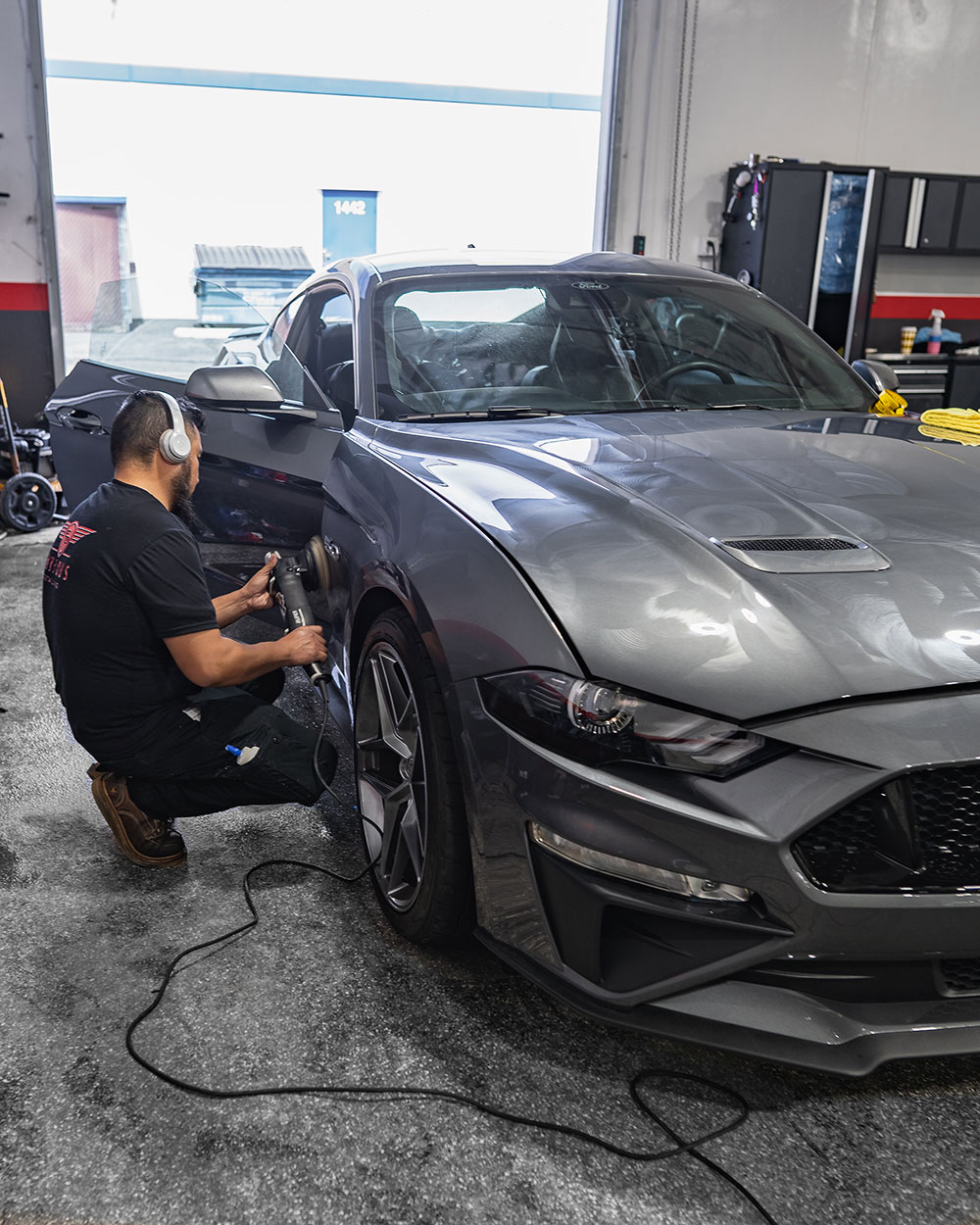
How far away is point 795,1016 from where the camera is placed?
130 centimetres

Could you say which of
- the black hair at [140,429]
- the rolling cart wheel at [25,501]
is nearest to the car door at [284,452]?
the black hair at [140,429]

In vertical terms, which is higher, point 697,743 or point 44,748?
point 697,743

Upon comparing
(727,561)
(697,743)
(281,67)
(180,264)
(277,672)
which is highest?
(281,67)

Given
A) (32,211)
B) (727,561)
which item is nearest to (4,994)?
(727,561)

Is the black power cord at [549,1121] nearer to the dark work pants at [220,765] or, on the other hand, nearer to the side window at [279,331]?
the dark work pants at [220,765]

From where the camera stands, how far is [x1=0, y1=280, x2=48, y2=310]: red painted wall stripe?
281 inches

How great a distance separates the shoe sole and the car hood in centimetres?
96

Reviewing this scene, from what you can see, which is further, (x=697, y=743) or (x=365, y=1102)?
(x=365, y=1102)

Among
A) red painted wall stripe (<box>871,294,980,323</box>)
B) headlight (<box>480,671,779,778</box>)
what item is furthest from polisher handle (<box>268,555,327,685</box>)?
red painted wall stripe (<box>871,294,980,323</box>)

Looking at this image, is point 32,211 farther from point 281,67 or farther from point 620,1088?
point 281,67

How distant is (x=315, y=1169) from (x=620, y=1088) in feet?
1.51

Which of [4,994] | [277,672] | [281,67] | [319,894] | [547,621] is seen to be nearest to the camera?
[547,621]

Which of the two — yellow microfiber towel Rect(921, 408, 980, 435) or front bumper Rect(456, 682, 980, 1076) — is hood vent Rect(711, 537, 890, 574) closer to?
front bumper Rect(456, 682, 980, 1076)

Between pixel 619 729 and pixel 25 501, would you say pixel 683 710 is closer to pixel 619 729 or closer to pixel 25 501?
pixel 619 729
